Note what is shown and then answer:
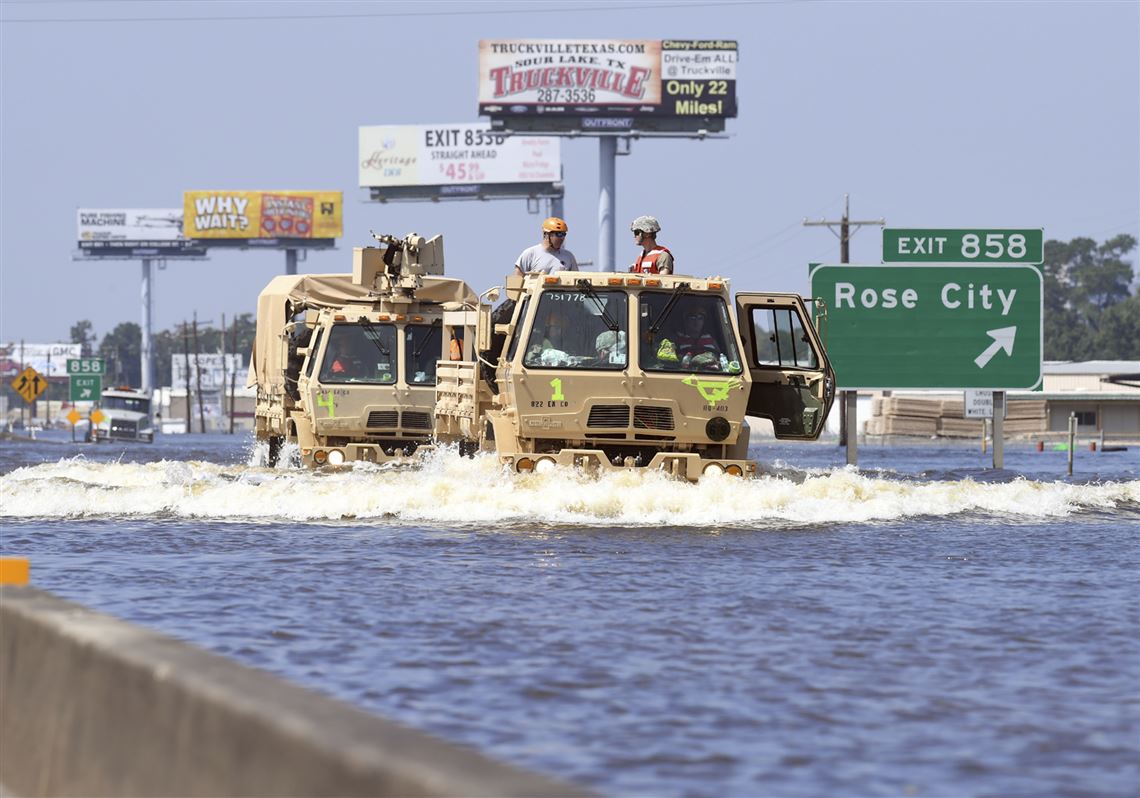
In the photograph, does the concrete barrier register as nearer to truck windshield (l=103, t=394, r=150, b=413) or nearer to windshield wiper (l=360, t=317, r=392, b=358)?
windshield wiper (l=360, t=317, r=392, b=358)

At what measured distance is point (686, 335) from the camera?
16.3 metres

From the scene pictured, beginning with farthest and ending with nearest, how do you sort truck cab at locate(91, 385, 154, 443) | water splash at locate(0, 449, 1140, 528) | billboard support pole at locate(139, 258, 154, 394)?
billboard support pole at locate(139, 258, 154, 394) < truck cab at locate(91, 385, 154, 443) < water splash at locate(0, 449, 1140, 528)

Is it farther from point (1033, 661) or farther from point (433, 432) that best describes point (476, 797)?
point (433, 432)

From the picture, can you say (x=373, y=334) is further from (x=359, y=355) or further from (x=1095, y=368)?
(x=1095, y=368)

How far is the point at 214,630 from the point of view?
8.30 meters

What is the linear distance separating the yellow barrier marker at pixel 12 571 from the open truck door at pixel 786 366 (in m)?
11.1

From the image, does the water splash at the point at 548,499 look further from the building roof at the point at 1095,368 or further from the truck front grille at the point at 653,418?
the building roof at the point at 1095,368

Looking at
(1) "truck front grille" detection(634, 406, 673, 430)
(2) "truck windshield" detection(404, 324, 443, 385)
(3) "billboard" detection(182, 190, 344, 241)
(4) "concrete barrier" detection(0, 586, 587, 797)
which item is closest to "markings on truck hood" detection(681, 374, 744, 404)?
(1) "truck front grille" detection(634, 406, 673, 430)

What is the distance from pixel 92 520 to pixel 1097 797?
1194 cm

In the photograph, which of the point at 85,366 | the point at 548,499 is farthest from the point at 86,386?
the point at 548,499

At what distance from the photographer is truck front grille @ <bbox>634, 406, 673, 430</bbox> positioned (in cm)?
1600

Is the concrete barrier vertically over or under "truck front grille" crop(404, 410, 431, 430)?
under

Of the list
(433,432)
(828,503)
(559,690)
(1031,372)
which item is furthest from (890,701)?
(1031,372)

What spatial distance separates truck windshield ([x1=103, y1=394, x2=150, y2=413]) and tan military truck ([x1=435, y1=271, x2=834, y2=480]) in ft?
226
